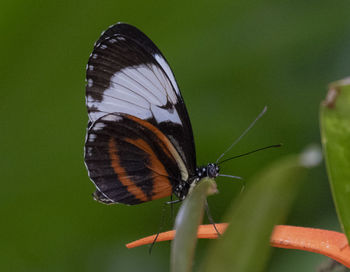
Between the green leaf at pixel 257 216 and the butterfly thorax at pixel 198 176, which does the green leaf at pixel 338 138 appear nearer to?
the green leaf at pixel 257 216

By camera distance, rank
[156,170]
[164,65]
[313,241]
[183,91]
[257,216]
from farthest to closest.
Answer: [183,91], [156,170], [164,65], [313,241], [257,216]

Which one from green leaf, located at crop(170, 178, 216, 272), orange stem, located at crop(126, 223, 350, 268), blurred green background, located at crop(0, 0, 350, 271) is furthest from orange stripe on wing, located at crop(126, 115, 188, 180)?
green leaf, located at crop(170, 178, 216, 272)

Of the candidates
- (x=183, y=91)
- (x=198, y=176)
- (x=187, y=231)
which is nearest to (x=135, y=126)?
(x=198, y=176)

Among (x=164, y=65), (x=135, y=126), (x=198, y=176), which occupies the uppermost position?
(x=164, y=65)

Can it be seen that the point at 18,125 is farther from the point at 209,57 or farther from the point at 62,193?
the point at 209,57

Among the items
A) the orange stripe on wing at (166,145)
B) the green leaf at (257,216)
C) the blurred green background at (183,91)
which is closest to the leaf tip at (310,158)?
the green leaf at (257,216)

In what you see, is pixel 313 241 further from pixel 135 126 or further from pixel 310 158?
pixel 135 126
